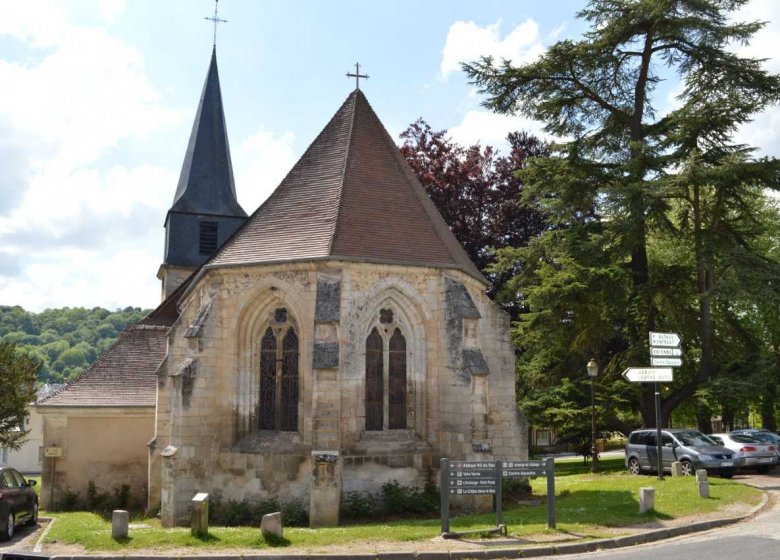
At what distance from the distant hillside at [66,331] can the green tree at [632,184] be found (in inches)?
3814

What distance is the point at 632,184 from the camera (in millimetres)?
20625

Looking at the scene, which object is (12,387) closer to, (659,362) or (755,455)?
(659,362)

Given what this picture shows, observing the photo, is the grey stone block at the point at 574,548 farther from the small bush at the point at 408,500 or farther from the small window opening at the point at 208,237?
the small window opening at the point at 208,237

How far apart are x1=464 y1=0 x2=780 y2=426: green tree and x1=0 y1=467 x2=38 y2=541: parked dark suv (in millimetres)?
14721

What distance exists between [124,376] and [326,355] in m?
9.53

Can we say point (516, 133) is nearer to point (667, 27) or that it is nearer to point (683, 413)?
point (667, 27)

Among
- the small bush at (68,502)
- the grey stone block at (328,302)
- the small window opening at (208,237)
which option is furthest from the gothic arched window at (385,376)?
the small window opening at (208,237)

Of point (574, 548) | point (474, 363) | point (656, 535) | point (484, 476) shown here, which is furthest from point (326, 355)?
point (656, 535)

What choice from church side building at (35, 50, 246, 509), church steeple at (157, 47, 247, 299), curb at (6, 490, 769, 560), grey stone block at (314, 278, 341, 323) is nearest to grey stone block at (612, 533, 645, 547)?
curb at (6, 490, 769, 560)

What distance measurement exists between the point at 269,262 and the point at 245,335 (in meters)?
1.86

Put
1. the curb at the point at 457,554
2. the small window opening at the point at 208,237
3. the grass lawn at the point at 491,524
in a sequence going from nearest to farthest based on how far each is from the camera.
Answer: the curb at the point at 457,554
the grass lawn at the point at 491,524
the small window opening at the point at 208,237

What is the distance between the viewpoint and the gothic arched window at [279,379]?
51.7 ft

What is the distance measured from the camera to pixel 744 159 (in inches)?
794

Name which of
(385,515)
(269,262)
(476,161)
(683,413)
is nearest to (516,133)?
(476,161)
